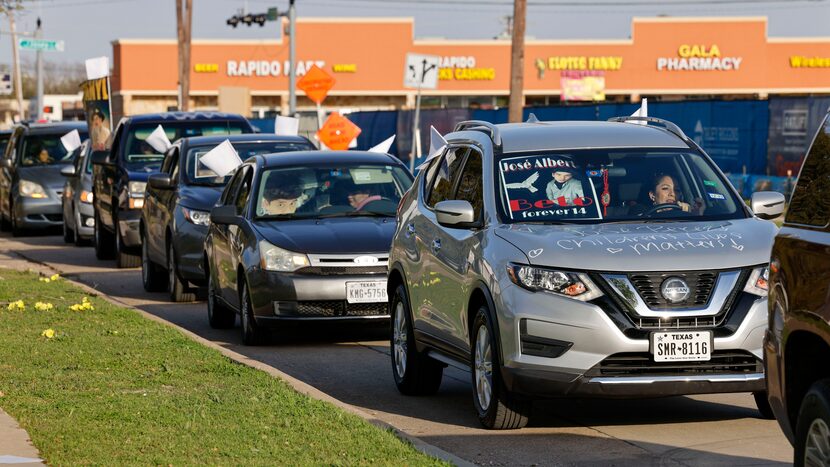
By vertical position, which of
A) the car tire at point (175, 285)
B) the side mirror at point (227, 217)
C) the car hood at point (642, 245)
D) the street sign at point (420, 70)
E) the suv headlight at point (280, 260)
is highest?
the street sign at point (420, 70)

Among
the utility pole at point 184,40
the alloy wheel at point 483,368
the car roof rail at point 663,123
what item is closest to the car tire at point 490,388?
the alloy wheel at point 483,368

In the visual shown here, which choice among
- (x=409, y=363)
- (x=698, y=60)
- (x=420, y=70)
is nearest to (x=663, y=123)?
(x=409, y=363)

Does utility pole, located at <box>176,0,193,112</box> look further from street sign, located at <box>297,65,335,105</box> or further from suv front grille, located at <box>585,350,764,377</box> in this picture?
suv front grille, located at <box>585,350,764,377</box>

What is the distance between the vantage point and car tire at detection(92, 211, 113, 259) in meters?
23.5

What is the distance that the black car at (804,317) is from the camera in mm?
5652

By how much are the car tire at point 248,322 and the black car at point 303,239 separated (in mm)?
11

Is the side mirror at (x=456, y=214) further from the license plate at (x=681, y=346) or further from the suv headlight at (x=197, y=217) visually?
the suv headlight at (x=197, y=217)

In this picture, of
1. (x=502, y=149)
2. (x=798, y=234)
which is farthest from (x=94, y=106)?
(x=798, y=234)

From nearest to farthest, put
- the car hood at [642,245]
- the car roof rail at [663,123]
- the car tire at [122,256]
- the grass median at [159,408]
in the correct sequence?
the grass median at [159,408] → the car hood at [642,245] → the car roof rail at [663,123] → the car tire at [122,256]

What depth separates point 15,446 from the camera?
790cm

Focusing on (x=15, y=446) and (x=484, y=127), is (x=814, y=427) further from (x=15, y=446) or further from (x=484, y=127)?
(x=484, y=127)

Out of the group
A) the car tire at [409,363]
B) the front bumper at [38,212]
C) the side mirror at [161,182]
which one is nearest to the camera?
the car tire at [409,363]

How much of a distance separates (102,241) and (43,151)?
7.07 m

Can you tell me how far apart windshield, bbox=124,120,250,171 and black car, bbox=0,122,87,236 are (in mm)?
7594
